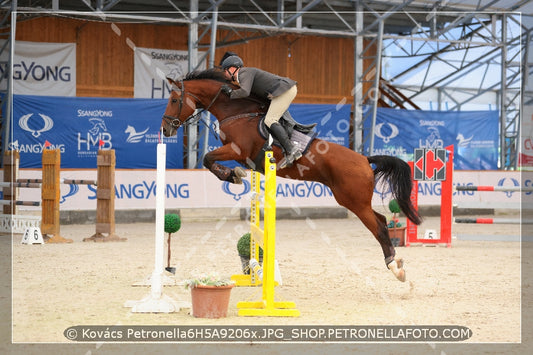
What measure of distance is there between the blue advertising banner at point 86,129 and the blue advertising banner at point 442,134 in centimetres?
553

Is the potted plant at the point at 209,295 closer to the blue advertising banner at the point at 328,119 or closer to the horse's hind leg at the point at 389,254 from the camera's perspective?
the horse's hind leg at the point at 389,254

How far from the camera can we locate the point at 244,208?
1541cm

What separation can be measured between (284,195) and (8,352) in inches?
461

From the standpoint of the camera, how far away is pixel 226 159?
6281 mm

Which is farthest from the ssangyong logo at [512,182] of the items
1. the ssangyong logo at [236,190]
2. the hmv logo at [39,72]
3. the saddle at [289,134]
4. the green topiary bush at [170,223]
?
the saddle at [289,134]

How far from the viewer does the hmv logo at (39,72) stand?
18.0 meters

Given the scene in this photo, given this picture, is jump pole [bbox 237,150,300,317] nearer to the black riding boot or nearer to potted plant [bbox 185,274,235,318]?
potted plant [bbox 185,274,235,318]

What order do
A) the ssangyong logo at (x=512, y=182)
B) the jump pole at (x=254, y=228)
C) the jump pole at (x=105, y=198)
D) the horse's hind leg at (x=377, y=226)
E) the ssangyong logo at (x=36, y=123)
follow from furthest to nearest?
the ssangyong logo at (x=512, y=182)
the ssangyong logo at (x=36, y=123)
the jump pole at (x=105, y=198)
the horse's hind leg at (x=377, y=226)
the jump pole at (x=254, y=228)

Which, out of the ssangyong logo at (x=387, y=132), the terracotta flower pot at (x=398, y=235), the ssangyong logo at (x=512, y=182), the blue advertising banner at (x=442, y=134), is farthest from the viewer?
the blue advertising banner at (x=442, y=134)

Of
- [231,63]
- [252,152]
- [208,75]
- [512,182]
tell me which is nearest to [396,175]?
[252,152]

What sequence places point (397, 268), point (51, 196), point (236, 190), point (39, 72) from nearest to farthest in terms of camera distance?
point (397, 268)
point (51, 196)
point (236, 190)
point (39, 72)

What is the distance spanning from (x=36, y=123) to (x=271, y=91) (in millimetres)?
10382

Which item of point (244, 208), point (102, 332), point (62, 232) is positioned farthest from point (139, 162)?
point (102, 332)

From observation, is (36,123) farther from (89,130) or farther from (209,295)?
(209,295)
